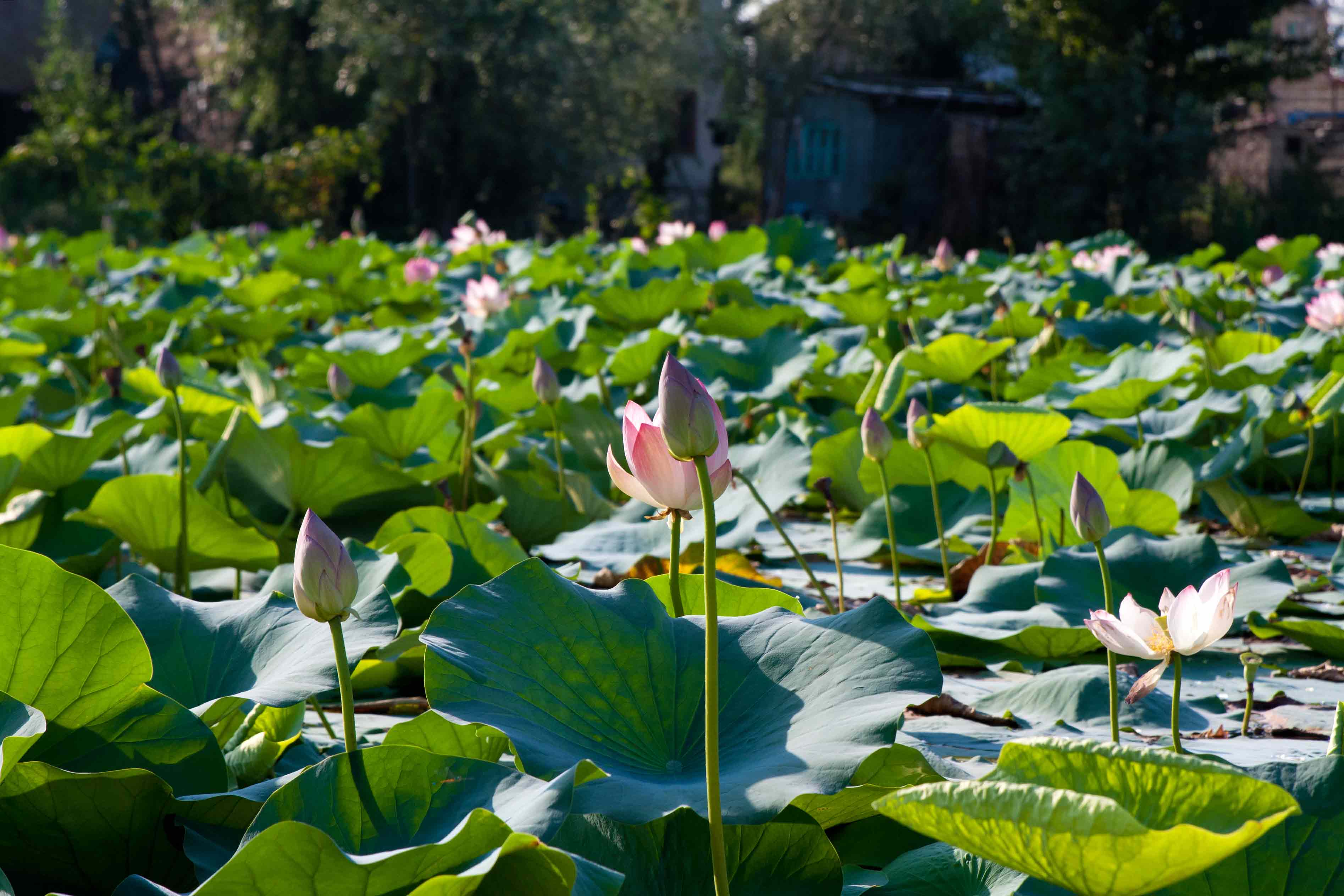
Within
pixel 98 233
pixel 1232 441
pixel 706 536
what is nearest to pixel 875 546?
pixel 1232 441

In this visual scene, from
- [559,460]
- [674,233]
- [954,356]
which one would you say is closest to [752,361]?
[954,356]

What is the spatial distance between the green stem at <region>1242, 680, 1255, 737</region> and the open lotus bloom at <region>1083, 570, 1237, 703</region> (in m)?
0.32

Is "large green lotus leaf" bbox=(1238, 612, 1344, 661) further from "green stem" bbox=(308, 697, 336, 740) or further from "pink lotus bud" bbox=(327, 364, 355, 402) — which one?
"pink lotus bud" bbox=(327, 364, 355, 402)

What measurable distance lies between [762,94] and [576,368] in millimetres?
18416

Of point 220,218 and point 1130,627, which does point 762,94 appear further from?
point 1130,627

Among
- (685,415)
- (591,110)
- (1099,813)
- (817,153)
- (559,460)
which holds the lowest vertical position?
(559,460)

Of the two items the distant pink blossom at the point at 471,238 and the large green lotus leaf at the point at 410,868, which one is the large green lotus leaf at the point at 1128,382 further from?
the distant pink blossom at the point at 471,238

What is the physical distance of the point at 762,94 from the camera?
20.5m

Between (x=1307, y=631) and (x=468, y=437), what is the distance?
1.33 metres

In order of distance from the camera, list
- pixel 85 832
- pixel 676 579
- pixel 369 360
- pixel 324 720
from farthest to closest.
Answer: pixel 369 360 < pixel 324 720 < pixel 676 579 < pixel 85 832

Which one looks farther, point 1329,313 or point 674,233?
point 674,233

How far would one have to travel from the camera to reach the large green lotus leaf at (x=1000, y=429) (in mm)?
1568

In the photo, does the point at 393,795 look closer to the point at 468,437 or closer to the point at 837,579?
the point at 837,579

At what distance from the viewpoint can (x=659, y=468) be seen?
0.77m
